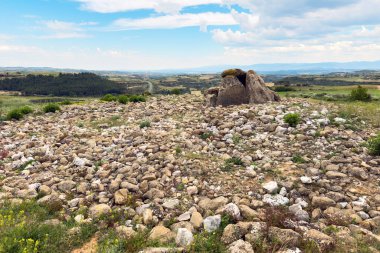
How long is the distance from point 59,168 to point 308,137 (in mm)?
10721

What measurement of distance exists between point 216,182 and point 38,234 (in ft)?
17.2

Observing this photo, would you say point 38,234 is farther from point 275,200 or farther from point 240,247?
point 275,200

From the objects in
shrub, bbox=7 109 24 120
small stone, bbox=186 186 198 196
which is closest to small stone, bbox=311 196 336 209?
small stone, bbox=186 186 198 196

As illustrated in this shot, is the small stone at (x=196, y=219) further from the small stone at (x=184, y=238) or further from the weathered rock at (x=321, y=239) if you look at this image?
the weathered rock at (x=321, y=239)

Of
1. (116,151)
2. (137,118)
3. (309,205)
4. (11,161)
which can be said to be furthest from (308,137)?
(11,161)

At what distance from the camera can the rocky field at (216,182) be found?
664 cm

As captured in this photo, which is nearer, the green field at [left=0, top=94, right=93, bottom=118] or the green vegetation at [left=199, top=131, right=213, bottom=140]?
Result: the green vegetation at [left=199, top=131, right=213, bottom=140]

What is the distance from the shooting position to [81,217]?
7.54 m

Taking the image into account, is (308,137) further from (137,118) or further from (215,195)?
(137,118)

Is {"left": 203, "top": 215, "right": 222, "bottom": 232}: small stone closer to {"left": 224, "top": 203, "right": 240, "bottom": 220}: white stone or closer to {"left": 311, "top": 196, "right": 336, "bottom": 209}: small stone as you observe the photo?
{"left": 224, "top": 203, "right": 240, "bottom": 220}: white stone

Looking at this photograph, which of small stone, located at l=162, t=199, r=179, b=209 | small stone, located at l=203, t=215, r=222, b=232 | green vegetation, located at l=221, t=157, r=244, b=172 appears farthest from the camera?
green vegetation, located at l=221, t=157, r=244, b=172

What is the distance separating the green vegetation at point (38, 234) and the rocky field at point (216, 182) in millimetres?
302

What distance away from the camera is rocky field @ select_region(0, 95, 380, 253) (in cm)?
664

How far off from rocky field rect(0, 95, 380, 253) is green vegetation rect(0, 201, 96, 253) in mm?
302
